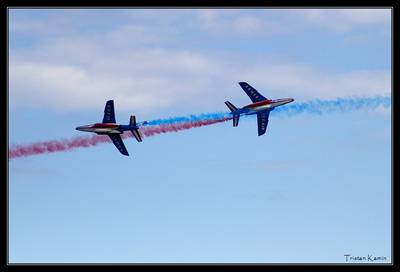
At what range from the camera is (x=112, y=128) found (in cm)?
17025

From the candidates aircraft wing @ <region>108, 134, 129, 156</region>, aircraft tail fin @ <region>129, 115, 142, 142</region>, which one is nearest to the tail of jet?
aircraft tail fin @ <region>129, 115, 142, 142</region>

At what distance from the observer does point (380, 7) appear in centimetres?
13800

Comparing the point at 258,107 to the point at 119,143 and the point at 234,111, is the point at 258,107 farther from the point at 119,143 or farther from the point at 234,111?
the point at 119,143

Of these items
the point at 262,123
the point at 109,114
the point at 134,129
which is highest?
the point at 109,114

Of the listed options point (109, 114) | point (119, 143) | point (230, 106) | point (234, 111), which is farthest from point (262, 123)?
point (109, 114)

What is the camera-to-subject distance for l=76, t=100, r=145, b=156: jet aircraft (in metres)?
168

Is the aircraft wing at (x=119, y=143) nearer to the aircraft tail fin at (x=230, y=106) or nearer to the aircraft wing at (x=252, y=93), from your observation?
the aircraft tail fin at (x=230, y=106)

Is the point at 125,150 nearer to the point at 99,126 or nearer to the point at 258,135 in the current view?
the point at 99,126

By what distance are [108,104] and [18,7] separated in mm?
36585

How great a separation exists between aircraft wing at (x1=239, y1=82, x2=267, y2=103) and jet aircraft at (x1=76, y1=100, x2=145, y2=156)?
1651 centimetres

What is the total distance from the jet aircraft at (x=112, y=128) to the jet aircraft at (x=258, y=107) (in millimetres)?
13151

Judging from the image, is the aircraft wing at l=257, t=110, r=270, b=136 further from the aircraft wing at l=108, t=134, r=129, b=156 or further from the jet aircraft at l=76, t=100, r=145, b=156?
the aircraft wing at l=108, t=134, r=129, b=156

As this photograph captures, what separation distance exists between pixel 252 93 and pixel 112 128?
20082 millimetres

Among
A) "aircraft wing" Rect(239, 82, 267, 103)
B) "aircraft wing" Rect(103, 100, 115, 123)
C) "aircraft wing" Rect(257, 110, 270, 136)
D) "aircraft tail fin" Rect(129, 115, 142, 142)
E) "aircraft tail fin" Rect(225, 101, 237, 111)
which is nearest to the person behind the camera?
"aircraft tail fin" Rect(225, 101, 237, 111)
